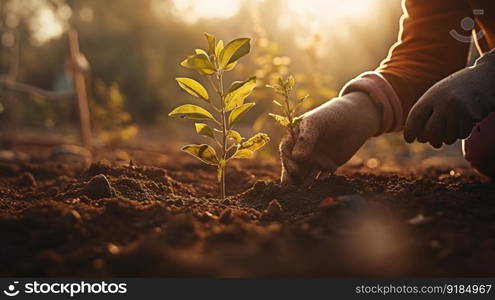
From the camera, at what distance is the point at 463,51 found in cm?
262

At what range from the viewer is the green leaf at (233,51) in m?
1.82

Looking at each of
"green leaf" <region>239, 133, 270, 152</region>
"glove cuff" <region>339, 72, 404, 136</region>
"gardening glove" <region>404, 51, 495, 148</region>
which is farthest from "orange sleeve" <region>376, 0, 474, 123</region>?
"green leaf" <region>239, 133, 270, 152</region>

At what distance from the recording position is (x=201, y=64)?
1.83m

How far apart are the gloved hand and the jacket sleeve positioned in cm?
26

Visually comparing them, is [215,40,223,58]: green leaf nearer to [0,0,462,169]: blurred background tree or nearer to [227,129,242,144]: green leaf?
[227,129,242,144]: green leaf

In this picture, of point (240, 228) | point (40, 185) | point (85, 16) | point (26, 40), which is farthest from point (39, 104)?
point (85, 16)

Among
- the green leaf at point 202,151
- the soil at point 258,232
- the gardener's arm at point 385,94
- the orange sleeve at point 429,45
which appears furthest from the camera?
the orange sleeve at point 429,45

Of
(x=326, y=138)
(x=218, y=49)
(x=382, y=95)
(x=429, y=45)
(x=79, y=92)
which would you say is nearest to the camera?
(x=218, y=49)

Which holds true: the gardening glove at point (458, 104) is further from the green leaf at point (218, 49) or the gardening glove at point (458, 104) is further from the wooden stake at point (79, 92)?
the wooden stake at point (79, 92)

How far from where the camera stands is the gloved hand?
6.39 ft

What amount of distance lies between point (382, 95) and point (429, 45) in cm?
55

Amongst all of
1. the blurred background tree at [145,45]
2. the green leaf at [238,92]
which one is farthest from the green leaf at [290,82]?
the blurred background tree at [145,45]

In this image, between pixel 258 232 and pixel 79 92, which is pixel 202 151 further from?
pixel 79 92

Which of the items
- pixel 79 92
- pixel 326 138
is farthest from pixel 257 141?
pixel 79 92
